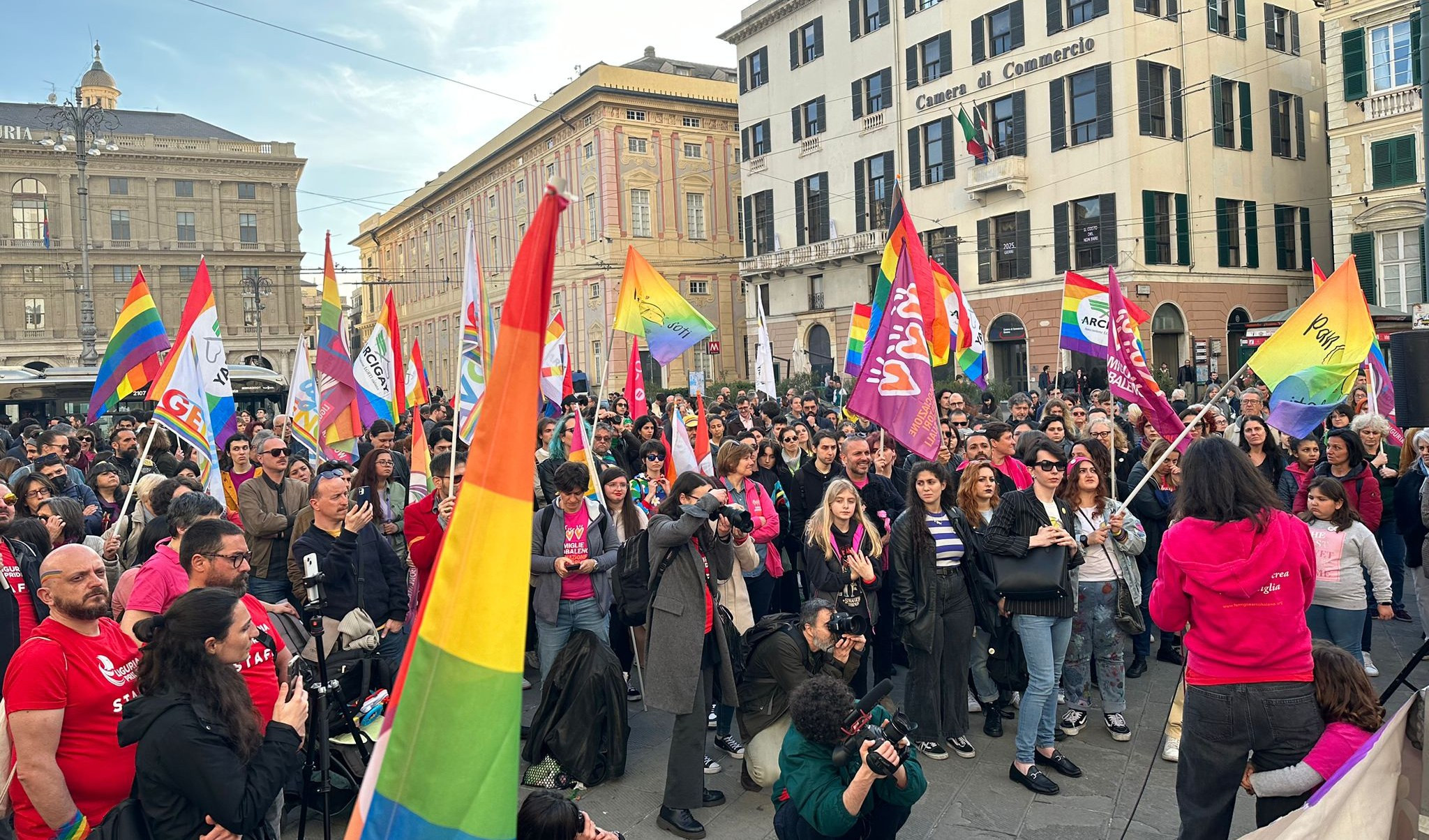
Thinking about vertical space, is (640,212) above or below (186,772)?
above

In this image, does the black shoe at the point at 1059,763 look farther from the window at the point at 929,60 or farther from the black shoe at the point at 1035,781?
the window at the point at 929,60

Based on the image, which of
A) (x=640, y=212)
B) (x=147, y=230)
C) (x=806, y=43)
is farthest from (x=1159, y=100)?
(x=147, y=230)

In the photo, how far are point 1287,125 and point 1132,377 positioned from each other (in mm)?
28110

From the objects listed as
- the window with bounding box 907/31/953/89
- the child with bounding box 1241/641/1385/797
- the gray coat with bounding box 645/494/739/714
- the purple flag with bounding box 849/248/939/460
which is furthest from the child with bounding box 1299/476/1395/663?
the window with bounding box 907/31/953/89

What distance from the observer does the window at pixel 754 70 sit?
40.3 meters

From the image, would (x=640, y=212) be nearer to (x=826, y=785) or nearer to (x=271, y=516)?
(x=271, y=516)

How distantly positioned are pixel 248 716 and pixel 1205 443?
11.4 ft

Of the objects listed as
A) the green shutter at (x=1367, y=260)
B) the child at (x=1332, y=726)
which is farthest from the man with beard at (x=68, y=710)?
the green shutter at (x=1367, y=260)

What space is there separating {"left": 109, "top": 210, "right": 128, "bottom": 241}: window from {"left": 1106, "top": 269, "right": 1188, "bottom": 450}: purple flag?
2599 inches

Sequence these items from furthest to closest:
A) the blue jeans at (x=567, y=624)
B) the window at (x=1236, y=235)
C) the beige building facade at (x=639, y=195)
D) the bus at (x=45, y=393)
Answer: the beige building facade at (x=639, y=195), the window at (x=1236, y=235), the bus at (x=45, y=393), the blue jeans at (x=567, y=624)

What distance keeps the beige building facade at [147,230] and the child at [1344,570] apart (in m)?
62.3

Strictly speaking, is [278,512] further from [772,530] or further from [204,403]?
[772,530]

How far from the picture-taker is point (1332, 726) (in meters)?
3.63

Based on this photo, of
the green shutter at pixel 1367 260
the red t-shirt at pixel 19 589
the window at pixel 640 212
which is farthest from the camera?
Result: the window at pixel 640 212
